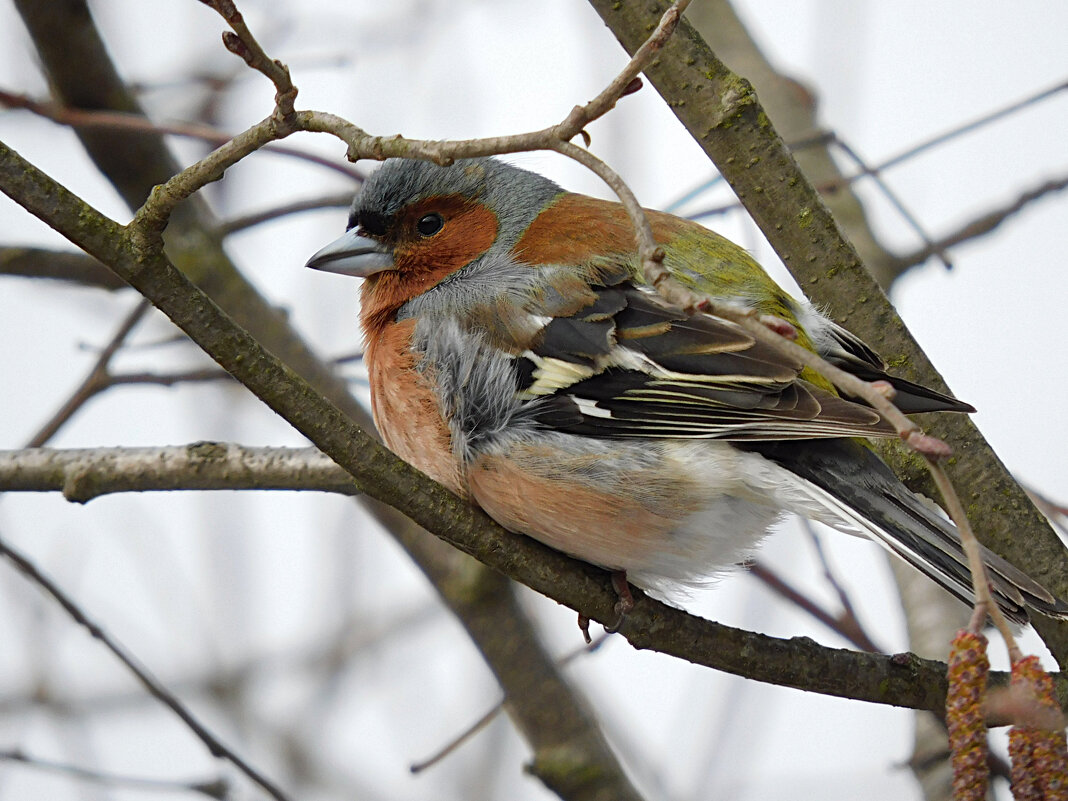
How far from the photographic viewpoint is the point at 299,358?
4133 millimetres

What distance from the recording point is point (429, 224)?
401cm

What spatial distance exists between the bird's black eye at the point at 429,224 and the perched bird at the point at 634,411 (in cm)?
33

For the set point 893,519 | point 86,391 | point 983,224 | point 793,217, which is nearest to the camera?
point 893,519

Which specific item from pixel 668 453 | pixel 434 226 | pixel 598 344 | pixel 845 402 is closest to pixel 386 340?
pixel 434 226

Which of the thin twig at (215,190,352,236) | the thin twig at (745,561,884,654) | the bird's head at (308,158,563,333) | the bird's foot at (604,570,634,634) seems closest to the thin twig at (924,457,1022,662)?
the bird's foot at (604,570,634,634)

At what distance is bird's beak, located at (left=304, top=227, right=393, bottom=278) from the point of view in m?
3.92

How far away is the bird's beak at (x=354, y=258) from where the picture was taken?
3.92 metres

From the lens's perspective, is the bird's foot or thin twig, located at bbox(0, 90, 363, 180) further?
thin twig, located at bbox(0, 90, 363, 180)

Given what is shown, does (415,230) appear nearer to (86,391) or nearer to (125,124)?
(125,124)

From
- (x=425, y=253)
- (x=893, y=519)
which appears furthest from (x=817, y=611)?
(x=425, y=253)

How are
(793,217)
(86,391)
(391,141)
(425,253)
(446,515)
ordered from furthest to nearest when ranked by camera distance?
(425,253), (86,391), (793,217), (446,515), (391,141)

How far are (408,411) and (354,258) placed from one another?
0.79m

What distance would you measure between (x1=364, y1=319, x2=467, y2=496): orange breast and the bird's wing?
301 millimetres

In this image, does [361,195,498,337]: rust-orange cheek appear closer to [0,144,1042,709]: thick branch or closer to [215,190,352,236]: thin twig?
[215,190,352,236]: thin twig
